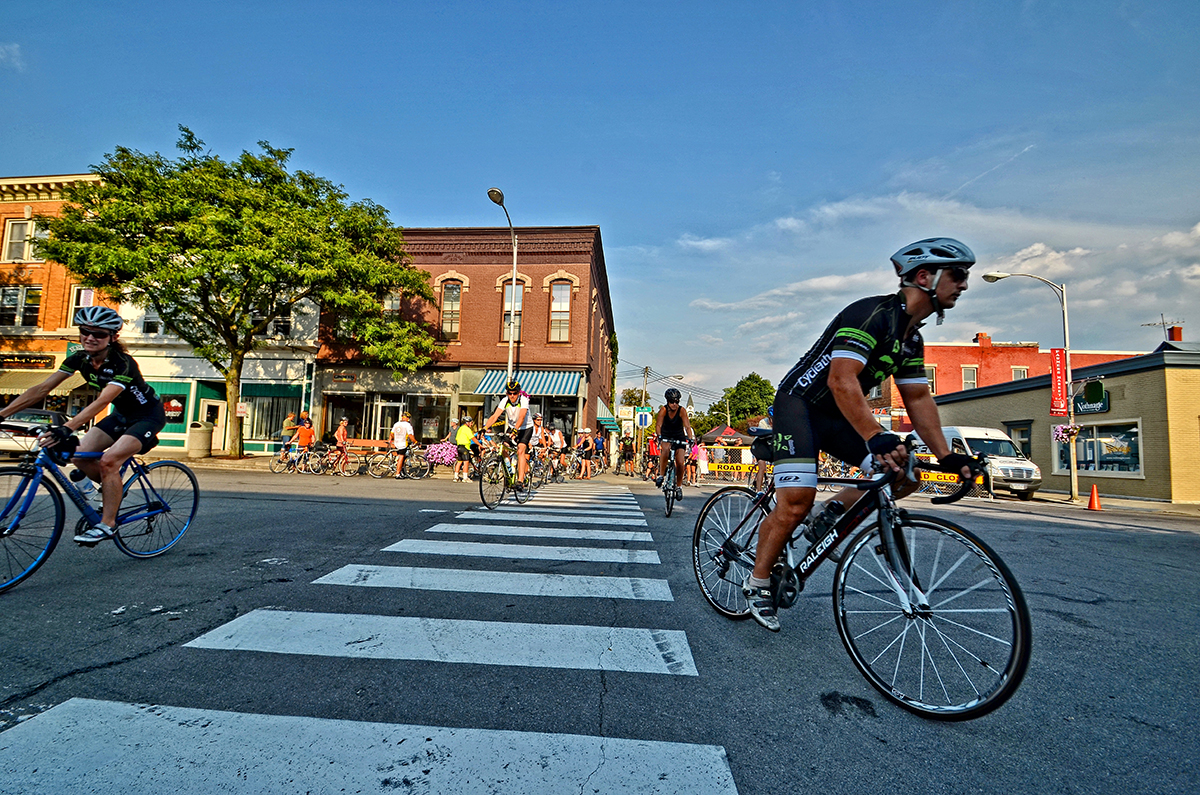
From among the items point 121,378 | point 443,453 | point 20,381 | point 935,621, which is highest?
point 20,381

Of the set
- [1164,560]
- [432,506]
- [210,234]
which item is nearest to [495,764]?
[432,506]

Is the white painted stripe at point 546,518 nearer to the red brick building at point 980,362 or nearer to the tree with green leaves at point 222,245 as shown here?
the tree with green leaves at point 222,245

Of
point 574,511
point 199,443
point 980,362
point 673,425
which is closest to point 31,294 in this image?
point 199,443

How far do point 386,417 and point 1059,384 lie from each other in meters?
26.1

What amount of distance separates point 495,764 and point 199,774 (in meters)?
0.93

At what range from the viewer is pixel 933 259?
285 centimetres

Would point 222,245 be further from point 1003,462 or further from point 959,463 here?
point 1003,462

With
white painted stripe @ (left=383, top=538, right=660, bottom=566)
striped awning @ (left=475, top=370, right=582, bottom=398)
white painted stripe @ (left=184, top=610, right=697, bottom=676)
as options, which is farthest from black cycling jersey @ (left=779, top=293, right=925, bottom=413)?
striped awning @ (left=475, top=370, right=582, bottom=398)

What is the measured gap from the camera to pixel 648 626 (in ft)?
11.4

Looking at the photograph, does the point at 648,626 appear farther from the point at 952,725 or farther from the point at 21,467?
the point at 21,467

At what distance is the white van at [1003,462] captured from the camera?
18617 mm

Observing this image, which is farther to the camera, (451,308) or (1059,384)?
(451,308)

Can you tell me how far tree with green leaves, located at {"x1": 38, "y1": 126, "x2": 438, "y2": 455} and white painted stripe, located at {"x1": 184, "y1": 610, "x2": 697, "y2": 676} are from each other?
20.1 m

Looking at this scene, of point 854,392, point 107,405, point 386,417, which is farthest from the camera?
point 386,417
